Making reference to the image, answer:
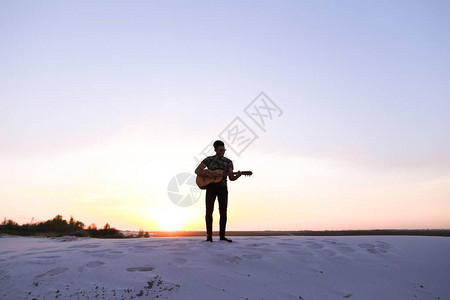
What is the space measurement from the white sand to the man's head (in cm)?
189

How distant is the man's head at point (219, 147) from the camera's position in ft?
22.8

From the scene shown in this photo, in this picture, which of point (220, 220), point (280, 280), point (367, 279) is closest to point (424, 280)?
point (367, 279)

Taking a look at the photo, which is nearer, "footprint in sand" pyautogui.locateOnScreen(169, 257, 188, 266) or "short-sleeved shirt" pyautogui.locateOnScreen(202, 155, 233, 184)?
"footprint in sand" pyautogui.locateOnScreen(169, 257, 188, 266)

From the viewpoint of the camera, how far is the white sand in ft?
13.5

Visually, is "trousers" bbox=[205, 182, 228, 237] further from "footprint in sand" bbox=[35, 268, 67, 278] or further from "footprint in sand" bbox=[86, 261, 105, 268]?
"footprint in sand" bbox=[35, 268, 67, 278]

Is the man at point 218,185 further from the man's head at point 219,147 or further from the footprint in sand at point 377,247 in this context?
the footprint in sand at point 377,247

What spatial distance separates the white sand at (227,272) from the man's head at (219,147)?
6.21 feet

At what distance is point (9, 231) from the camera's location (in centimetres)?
1103

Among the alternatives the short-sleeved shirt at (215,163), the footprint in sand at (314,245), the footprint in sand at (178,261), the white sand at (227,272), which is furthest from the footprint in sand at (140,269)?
the footprint in sand at (314,245)

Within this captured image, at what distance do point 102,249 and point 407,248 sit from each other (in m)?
5.98

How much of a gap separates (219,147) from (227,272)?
292 cm

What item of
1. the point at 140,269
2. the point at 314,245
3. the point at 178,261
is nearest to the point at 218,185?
the point at 178,261

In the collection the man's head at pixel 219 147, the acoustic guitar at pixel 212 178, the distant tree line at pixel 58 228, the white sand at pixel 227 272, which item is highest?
the man's head at pixel 219 147

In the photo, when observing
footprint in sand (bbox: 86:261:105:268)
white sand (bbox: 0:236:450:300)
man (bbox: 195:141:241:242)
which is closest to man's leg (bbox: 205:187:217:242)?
man (bbox: 195:141:241:242)
